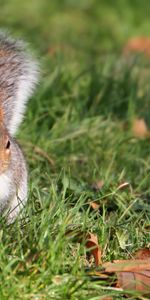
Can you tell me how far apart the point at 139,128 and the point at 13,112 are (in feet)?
5.04

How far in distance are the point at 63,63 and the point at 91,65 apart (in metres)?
0.24

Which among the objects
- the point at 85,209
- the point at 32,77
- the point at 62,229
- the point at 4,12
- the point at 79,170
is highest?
the point at 4,12

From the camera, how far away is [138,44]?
8.05 m

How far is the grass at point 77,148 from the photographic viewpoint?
3.40 meters

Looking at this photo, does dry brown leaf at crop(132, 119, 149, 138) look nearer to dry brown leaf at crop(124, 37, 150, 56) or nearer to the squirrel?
the squirrel

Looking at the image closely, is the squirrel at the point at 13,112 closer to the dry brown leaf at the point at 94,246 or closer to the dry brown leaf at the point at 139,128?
the dry brown leaf at the point at 94,246

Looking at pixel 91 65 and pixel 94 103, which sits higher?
pixel 91 65

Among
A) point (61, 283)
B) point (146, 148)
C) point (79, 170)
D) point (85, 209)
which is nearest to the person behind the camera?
point (61, 283)

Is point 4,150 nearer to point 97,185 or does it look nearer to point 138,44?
point 97,185

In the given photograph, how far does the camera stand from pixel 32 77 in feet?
15.5

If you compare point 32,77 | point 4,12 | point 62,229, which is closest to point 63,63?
point 4,12

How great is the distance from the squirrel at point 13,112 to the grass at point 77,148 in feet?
0.29

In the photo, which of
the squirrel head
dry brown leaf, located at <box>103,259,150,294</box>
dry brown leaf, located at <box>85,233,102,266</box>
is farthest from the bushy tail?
dry brown leaf, located at <box>103,259,150,294</box>

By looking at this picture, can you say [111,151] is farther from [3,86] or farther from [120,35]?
[120,35]
